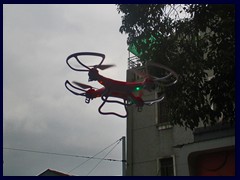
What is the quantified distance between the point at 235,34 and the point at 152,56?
1.16 metres

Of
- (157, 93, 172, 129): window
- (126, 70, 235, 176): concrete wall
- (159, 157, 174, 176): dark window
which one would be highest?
(157, 93, 172, 129): window

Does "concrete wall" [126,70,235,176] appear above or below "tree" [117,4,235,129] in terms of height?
below

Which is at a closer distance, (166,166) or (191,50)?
(191,50)

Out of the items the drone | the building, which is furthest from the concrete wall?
the drone

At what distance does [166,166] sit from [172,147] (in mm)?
391

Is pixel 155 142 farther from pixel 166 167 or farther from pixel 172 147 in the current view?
pixel 166 167

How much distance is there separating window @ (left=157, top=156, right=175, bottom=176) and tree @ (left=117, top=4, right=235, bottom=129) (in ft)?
6.73

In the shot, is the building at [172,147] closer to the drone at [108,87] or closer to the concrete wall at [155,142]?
the concrete wall at [155,142]

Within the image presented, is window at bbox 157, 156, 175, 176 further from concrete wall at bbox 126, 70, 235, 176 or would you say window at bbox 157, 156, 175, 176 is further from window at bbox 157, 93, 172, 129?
window at bbox 157, 93, 172, 129

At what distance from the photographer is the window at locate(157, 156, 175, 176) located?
7.21 metres

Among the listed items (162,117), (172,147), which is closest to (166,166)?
(172,147)

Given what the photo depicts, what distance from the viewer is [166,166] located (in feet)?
23.9

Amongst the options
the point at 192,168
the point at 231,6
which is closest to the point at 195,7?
the point at 231,6
